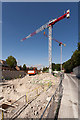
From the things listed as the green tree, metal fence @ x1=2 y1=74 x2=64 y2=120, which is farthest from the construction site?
the green tree

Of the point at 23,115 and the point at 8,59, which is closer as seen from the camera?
the point at 23,115

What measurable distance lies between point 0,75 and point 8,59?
26162 millimetres

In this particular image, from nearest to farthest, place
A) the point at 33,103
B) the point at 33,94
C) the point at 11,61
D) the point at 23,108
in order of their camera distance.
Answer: the point at 23,108 → the point at 33,103 → the point at 33,94 → the point at 11,61

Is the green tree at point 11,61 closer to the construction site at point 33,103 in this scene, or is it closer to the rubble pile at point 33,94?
the rubble pile at point 33,94

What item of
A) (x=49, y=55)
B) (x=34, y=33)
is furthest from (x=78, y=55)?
(x=34, y=33)

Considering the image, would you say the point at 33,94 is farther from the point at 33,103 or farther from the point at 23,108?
the point at 23,108

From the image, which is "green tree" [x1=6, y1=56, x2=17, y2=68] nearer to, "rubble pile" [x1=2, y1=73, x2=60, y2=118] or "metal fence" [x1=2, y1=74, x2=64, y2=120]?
"rubble pile" [x1=2, y1=73, x2=60, y2=118]

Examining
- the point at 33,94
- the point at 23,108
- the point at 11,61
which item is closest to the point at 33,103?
the point at 23,108

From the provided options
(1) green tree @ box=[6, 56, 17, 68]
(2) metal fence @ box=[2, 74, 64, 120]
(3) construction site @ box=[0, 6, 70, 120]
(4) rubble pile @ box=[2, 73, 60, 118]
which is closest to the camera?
(2) metal fence @ box=[2, 74, 64, 120]

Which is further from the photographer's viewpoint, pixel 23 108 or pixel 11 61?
pixel 11 61

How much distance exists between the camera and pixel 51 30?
40.5m

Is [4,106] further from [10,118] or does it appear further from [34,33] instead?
[34,33]

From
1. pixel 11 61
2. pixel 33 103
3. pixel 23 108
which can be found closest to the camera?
pixel 23 108

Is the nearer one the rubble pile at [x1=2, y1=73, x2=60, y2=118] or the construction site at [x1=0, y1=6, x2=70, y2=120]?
the construction site at [x1=0, y1=6, x2=70, y2=120]
